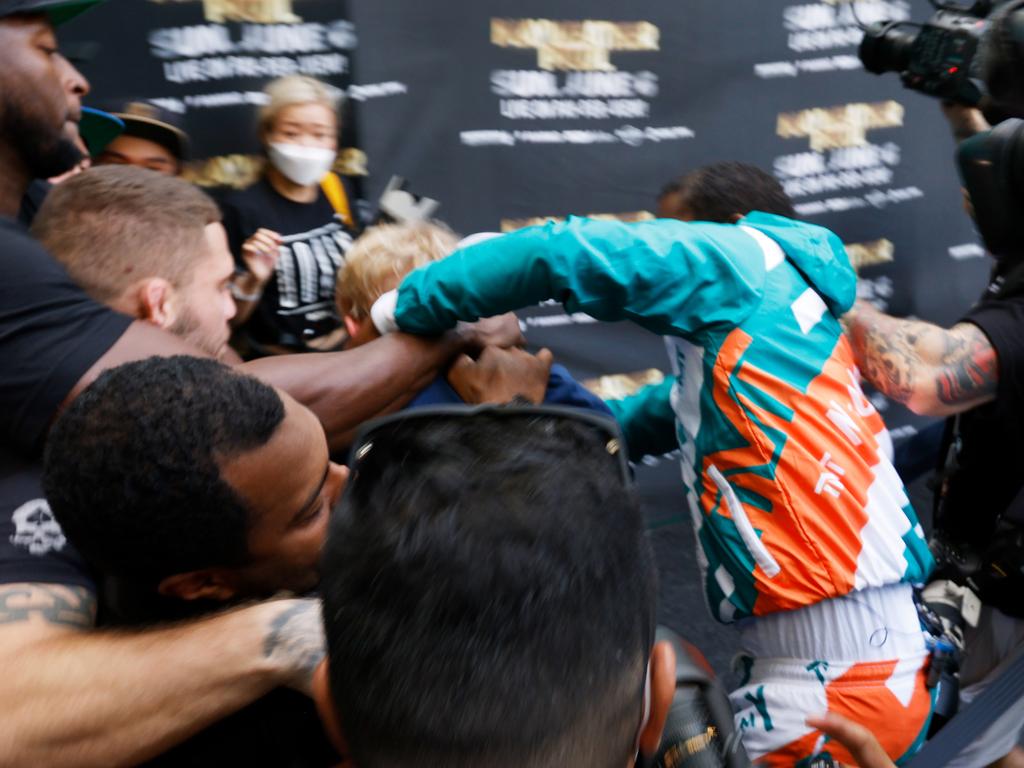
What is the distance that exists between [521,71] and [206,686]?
101 inches

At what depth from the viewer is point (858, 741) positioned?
139 centimetres

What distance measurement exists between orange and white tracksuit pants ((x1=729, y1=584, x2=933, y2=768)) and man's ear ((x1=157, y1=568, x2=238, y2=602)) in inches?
46.4

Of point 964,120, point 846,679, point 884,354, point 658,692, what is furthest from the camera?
point 964,120

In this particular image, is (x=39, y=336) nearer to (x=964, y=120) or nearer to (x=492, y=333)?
(x=492, y=333)

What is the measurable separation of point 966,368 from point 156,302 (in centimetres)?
168

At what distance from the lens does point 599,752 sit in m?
0.78

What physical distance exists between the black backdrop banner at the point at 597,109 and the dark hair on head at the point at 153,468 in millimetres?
1906

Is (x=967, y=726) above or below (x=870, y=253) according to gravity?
below

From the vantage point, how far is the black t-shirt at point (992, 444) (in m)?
2.09

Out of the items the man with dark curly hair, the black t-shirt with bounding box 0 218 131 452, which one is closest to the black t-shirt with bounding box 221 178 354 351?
the black t-shirt with bounding box 0 218 131 452

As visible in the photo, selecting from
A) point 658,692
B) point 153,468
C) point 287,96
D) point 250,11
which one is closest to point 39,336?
point 153,468

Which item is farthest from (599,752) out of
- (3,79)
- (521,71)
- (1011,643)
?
(521,71)

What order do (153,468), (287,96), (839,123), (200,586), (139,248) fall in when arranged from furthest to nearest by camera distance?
1. (839,123)
2. (287,96)
3. (139,248)
4. (200,586)
5. (153,468)

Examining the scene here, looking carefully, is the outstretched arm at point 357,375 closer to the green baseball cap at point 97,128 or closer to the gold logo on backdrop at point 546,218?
the green baseball cap at point 97,128
